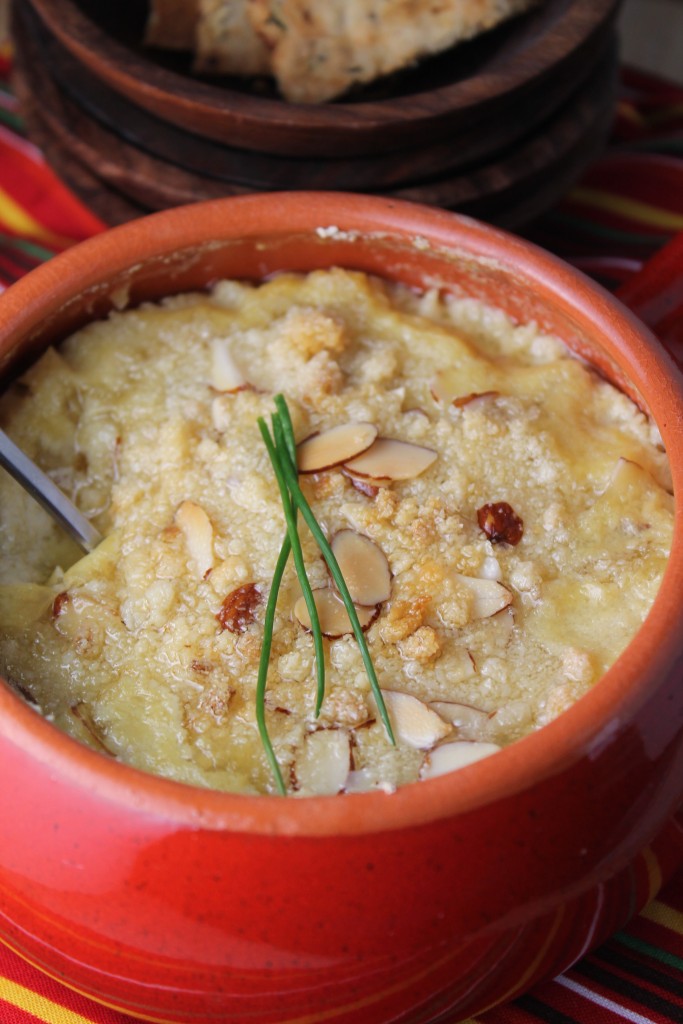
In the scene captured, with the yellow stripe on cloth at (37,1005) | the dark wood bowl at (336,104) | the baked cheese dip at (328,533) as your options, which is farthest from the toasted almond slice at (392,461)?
the yellow stripe on cloth at (37,1005)

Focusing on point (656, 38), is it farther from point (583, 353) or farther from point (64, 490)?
point (64, 490)

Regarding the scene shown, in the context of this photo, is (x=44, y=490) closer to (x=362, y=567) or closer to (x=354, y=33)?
(x=362, y=567)

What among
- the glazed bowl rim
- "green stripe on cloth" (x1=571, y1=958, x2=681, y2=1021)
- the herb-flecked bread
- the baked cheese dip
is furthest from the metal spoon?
the herb-flecked bread

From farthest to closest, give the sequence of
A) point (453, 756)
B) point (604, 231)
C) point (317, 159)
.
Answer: point (604, 231)
point (317, 159)
point (453, 756)

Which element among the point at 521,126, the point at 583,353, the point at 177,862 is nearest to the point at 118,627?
the point at 177,862

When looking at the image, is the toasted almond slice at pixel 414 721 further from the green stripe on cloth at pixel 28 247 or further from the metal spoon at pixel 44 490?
the green stripe on cloth at pixel 28 247

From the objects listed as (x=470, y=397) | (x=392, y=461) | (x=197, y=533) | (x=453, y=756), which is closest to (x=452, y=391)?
(x=470, y=397)
